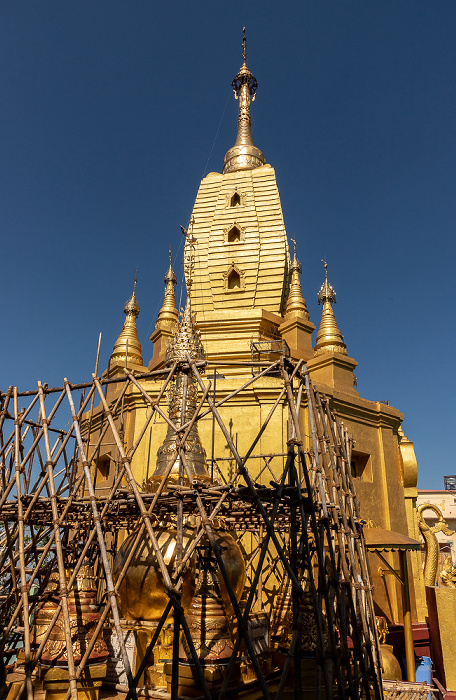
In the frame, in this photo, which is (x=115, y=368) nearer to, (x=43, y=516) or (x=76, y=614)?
(x=43, y=516)

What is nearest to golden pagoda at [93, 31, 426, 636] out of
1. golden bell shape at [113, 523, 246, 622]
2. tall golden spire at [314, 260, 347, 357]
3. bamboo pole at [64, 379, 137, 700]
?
tall golden spire at [314, 260, 347, 357]

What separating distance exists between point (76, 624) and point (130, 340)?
13599mm

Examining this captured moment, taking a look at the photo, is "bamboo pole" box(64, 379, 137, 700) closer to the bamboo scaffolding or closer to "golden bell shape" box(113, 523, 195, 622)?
the bamboo scaffolding

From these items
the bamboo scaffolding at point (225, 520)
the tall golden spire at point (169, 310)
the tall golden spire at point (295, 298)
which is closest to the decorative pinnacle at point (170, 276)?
the tall golden spire at point (169, 310)

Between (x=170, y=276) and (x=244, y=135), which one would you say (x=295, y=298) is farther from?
(x=244, y=135)

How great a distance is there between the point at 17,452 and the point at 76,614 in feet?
7.65

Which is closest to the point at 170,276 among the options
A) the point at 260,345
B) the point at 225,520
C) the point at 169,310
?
the point at 169,310

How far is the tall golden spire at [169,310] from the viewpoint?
20.8m

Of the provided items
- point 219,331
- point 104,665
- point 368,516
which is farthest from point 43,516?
point 219,331

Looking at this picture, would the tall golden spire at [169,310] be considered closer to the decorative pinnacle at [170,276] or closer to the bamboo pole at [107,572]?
the decorative pinnacle at [170,276]

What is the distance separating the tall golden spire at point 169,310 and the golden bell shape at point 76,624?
1331cm

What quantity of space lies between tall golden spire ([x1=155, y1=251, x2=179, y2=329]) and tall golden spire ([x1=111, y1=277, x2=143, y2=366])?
99cm

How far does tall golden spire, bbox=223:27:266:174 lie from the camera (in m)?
25.7

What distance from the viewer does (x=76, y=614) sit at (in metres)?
7.49
